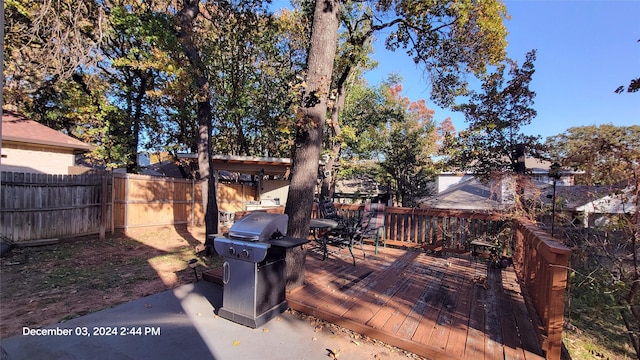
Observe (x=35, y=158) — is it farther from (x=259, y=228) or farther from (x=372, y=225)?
(x=372, y=225)

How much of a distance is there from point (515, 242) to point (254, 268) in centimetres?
436

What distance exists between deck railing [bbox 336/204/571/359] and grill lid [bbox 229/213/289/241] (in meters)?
2.46

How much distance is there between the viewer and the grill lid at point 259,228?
3.04 meters

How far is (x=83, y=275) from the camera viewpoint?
4.95m

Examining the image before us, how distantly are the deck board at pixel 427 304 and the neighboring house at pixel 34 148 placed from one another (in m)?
9.82

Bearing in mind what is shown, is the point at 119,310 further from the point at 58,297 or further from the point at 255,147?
the point at 255,147

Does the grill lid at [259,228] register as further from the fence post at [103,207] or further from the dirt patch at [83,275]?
the fence post at [103,207]

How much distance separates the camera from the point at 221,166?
11383 mm

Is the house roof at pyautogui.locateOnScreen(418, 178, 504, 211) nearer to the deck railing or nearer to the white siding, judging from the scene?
the deck railing

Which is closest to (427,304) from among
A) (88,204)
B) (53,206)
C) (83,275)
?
(83,275)

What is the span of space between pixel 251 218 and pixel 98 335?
179 centimetres

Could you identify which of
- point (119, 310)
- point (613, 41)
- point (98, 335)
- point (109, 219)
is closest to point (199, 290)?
point (119, 310)

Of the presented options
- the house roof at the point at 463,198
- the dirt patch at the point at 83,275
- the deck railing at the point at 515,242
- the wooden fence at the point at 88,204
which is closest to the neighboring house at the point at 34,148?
the wooden fence at the point at 88,204

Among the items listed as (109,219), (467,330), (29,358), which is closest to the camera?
(29,358)
